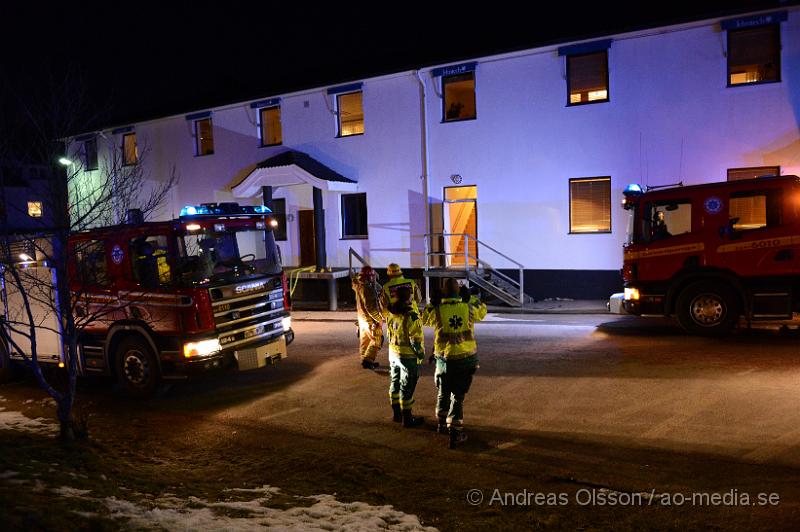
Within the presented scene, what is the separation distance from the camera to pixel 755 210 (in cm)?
1052

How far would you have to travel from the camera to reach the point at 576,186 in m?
16.3

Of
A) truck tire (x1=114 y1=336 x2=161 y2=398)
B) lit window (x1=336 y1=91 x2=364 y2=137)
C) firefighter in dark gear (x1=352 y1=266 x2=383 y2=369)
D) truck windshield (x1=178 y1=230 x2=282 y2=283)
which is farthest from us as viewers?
lit window (x1=336 y1=91 x2=364 y2=137)

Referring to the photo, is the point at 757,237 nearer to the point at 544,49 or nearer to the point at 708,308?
the point at 708,308

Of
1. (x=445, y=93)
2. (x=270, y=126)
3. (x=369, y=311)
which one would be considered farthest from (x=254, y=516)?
(x=270, y=126)

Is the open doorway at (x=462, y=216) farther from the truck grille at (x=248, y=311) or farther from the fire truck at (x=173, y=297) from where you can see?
the fire truck at (x=173, y=297)

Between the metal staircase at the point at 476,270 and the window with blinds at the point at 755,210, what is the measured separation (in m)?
5.39

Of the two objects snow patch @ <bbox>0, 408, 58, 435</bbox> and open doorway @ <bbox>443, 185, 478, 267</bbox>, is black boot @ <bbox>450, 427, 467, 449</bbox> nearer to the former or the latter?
snow patch @ <bbox>0, 408, 58, 435</bbox>

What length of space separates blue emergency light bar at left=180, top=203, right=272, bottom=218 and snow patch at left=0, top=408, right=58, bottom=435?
3033 millimetres

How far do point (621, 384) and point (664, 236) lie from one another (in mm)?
4328

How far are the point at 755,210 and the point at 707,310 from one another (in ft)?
6.06

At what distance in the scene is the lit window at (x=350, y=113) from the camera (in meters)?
19.5

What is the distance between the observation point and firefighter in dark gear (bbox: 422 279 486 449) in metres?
6.21

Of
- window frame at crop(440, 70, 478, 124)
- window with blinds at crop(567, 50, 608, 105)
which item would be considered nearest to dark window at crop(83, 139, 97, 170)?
window frame at crop(440, 70, 478, 124)

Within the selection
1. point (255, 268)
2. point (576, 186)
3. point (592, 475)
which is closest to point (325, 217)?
point (576, 186)
